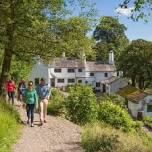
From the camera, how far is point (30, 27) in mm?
25578

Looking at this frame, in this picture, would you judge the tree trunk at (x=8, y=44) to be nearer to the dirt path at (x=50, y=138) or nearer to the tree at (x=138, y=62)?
the dirt path at (x=50, y=138)

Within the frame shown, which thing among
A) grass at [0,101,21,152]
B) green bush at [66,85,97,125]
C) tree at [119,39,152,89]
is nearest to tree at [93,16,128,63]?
tree at [119,39,152,89]

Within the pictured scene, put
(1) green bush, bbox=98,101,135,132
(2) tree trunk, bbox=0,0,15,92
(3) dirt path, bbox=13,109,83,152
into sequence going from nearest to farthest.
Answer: (3) dirt path, bbox=13,109,83,152
(2) tree trunk, bbox=0,0,15,92
(1) green bush, bbox=98,101,135,132

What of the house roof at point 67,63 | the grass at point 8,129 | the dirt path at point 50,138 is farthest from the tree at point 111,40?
the grass at point 8,129

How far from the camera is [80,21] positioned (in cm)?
2641

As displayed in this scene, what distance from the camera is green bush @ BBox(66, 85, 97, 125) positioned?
23.4 m

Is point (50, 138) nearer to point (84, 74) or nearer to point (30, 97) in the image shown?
point (30, 97)

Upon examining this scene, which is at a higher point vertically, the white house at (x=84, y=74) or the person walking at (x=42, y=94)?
the white house at (x=84, y=74)

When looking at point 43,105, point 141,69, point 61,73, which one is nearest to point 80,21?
point 43,105

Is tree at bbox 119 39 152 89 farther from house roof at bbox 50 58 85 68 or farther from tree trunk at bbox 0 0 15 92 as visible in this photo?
tree trunk at bbox 0 0 15 92

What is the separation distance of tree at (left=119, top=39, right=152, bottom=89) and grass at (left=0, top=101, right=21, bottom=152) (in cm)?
5264

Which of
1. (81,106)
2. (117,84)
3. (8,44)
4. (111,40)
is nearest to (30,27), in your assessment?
(8,44)

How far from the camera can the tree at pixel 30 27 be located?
24.6 metres

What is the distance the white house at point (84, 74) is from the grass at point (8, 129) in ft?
209
